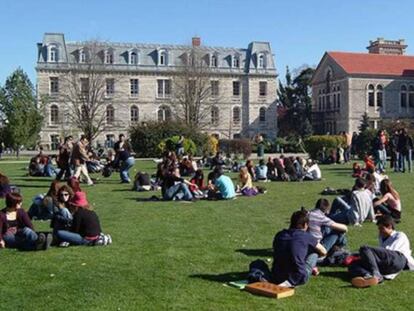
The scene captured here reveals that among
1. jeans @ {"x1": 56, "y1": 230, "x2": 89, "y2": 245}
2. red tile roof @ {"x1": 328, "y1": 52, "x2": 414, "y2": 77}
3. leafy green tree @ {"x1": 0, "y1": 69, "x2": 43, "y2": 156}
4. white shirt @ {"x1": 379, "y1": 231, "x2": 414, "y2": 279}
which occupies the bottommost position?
jeans @ {"x1": 56, "y1": 230, "x2": 89, "y2": 245}

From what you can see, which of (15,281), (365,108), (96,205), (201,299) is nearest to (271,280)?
(201,299)

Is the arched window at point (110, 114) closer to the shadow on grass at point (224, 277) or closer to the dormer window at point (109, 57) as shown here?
the dormer window at point (109, 57)

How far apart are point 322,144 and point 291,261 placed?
29.1 metres

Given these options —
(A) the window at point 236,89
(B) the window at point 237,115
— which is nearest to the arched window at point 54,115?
(B) the window at point 237,115

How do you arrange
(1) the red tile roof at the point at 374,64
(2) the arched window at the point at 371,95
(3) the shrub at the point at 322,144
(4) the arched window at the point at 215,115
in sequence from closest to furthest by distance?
(3) the shrub at the point at 322,144 < (1) the red tile roof at the point at 374,64 < (2) the arched window at the point at 371,95 < (4) the arched window at the point at 215,115

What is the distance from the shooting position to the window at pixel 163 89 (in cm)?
7388

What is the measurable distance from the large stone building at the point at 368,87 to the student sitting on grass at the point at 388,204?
5823 cm

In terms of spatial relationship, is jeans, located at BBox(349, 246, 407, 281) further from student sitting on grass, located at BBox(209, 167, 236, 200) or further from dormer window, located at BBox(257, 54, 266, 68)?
dormer window, located at BBox(257, 54, 266, 68)

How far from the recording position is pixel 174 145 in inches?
1446

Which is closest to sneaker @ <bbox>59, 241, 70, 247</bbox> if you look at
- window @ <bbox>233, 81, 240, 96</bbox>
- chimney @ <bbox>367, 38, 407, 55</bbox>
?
window @ <bbox>233, 81, 240, 96</bbox>

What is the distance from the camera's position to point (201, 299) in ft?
24.6

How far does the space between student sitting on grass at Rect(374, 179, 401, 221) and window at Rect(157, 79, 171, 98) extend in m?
61.3

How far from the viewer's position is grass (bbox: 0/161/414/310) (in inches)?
291

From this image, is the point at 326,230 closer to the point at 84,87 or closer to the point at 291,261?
the point at 291,261
